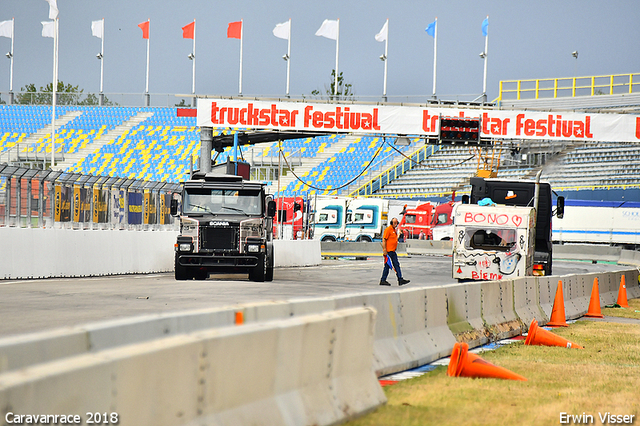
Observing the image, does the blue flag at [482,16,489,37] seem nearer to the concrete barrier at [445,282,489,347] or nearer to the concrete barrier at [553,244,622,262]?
the concrete barrier at [553,244,622,262]

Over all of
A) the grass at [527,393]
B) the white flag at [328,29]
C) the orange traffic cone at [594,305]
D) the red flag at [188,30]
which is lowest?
the orange traffic cone at [594,305]

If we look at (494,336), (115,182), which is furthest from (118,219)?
(494,336)

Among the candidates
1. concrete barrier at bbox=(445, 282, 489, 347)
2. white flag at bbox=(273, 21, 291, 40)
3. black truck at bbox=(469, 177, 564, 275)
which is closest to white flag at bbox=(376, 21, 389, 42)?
white flag at bbox=(273, 21, 291, 40)

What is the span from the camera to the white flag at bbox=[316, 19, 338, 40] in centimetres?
4603

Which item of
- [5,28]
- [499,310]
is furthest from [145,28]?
[499,310]

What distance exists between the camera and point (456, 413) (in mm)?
6520

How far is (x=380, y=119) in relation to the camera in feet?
111

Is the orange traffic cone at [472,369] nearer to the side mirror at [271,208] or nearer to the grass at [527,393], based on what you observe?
the grass at [527,393]

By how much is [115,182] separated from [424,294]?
1536 centimetres

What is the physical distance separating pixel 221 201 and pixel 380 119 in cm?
1476

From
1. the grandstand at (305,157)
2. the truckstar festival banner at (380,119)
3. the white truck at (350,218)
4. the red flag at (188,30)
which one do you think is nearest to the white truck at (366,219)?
the white truck at (350,218)

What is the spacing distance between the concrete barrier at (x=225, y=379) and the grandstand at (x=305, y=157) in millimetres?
46981

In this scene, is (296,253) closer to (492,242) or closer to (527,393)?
(492,242)

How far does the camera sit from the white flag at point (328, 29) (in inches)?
1812
